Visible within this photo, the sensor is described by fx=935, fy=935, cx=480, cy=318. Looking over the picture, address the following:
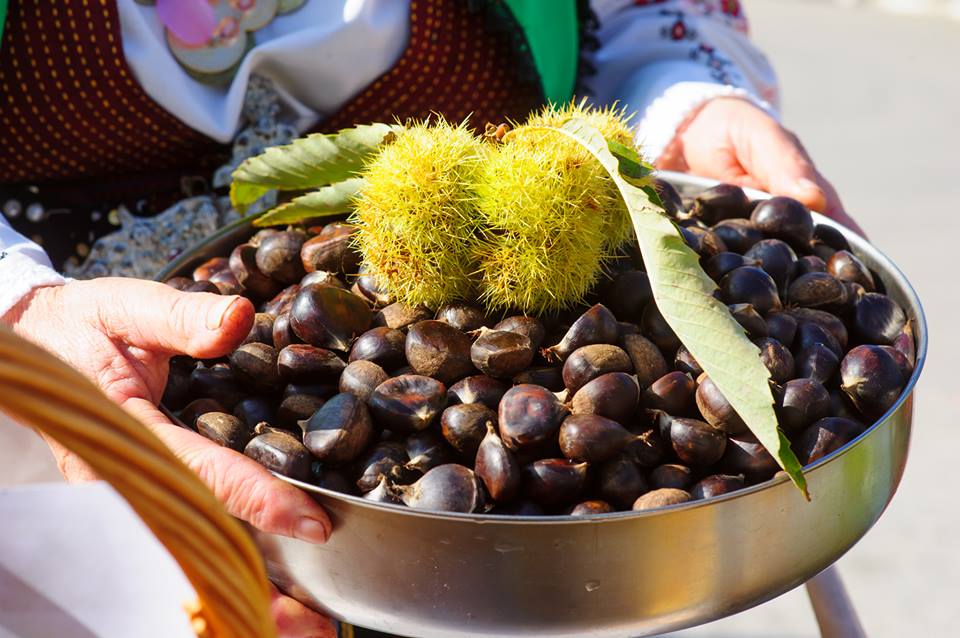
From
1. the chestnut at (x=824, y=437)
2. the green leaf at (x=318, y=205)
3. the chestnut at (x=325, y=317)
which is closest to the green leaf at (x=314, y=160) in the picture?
the green leaf at (x=318, y=205)

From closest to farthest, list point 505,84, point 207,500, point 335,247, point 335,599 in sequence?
point 207,500
point 335,599
point 335,247
point 505,84

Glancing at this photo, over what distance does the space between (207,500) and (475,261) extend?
0.26 m

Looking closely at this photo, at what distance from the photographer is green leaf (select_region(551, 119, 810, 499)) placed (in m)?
0.47

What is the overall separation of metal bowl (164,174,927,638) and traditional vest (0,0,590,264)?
0.50 m

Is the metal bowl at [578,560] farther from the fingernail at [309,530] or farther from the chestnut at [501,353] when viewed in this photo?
the chestnut at [501,353]

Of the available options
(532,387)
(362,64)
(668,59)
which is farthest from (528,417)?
(668,59)

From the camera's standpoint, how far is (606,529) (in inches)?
17.7

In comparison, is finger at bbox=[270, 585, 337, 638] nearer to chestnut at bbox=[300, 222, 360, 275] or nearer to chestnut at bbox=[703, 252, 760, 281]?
chestnut at bbox=[300, 222, 360, 275]

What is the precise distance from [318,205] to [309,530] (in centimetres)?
30

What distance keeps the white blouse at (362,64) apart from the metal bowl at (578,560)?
11.3 inches

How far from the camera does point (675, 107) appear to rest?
98 cm

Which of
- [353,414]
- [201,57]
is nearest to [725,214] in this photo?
[353,414]

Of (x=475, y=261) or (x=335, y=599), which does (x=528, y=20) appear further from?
(x=335, y=599)

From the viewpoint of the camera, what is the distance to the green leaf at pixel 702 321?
0.47 meters
